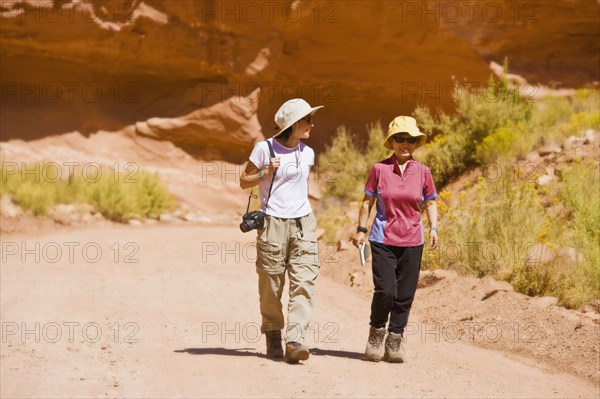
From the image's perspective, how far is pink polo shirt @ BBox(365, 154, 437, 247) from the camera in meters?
5.95

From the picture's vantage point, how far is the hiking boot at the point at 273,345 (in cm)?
597

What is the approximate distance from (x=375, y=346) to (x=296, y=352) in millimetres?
660

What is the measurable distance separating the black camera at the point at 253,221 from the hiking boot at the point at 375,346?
1120 millimetres

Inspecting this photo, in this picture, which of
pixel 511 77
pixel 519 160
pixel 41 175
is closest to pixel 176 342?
pixel 519 160

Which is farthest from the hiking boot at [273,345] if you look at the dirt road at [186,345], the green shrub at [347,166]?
the green shrub at [347,166]

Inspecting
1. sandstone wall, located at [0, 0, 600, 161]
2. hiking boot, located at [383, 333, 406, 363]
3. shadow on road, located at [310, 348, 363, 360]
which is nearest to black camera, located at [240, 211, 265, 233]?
shadow on road, located at [310, 348, 363, 360]

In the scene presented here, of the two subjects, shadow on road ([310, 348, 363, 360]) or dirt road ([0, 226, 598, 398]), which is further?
shadow on road ([310, 348, 363, 360])

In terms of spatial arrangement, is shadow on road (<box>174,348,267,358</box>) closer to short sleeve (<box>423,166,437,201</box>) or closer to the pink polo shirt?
the pink polo shirt

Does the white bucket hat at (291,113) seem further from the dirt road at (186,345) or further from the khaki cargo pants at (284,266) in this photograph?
the dirt road at (186,345)

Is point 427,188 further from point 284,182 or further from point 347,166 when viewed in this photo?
point 347,166

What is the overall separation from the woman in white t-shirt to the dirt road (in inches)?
14.6

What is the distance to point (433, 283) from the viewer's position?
8625 millimetres

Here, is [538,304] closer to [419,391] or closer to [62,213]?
[419,391]

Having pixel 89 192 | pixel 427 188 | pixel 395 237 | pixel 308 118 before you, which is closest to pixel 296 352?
pixel 395 237
